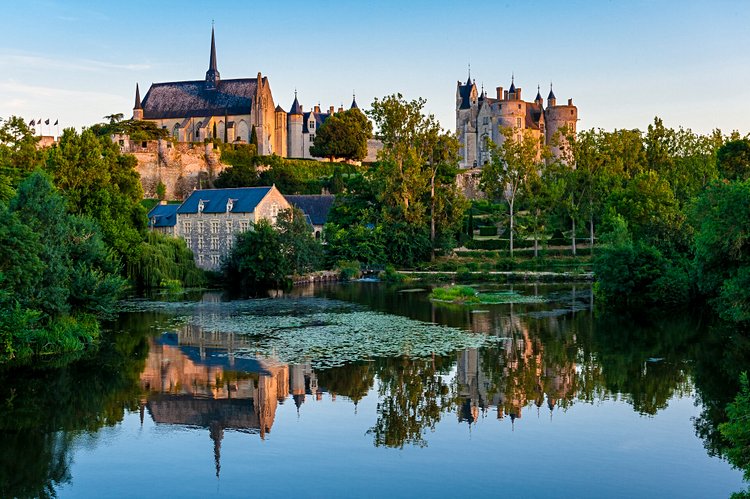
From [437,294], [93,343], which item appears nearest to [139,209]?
[437,294]

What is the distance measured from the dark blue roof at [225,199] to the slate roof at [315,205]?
29.7 ft

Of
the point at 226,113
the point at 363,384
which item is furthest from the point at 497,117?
the point at 363,384

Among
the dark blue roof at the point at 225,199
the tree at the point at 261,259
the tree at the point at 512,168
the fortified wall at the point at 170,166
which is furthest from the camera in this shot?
the fortified wall at the point at 170,166

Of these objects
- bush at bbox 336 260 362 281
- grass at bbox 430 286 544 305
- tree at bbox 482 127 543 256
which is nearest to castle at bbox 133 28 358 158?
tree at bbox 482 127 543 256

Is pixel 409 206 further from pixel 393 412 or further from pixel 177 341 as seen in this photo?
pixel 393 412

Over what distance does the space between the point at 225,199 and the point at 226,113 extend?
1325 inches

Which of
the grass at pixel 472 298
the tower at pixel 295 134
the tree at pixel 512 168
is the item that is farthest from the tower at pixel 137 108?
the grass at pixel 472 298

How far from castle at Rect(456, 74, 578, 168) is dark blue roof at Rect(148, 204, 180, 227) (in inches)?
1624

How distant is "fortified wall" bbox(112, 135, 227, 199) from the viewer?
220 feet

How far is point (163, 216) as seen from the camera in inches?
2078

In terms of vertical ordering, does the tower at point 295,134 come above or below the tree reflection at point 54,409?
above

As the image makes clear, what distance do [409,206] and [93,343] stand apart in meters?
30.5

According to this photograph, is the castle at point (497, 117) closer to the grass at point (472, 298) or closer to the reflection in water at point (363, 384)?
the grass at point (472, 298)

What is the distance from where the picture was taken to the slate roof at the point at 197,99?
270 ft
